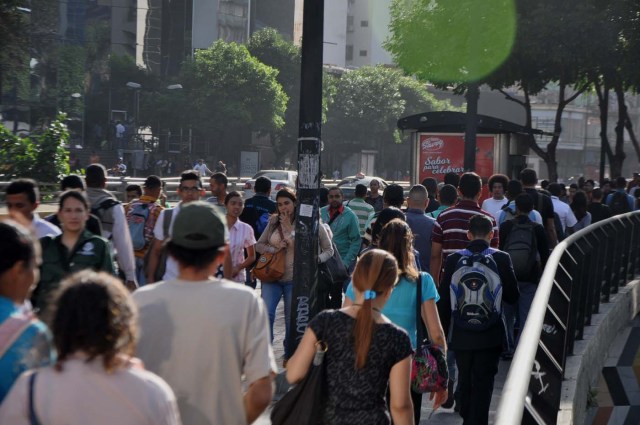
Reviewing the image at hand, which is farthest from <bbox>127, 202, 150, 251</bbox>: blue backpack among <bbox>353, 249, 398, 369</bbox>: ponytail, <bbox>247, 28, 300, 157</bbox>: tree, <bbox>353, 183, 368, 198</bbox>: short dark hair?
<bbox>247, 28, 300, 157</bbox>: tree

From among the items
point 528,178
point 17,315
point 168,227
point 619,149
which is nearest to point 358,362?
point 17,315

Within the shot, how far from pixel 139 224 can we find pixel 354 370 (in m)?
6.17

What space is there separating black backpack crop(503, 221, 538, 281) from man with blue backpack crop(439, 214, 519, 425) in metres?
2.30

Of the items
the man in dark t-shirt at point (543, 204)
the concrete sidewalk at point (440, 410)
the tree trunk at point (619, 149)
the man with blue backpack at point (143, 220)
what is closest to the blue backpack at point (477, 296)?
the concrete sidewalk at point (440, 410)

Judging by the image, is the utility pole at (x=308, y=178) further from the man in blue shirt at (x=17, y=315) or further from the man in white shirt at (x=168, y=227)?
the man in blue shirt at (x=17, y=315)

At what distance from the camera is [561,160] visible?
390 ft

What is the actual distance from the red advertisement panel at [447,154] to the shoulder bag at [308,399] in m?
17.6

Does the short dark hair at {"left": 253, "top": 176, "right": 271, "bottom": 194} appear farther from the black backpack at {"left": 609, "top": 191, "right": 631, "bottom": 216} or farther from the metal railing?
the black backpack at {"left": 609, "top": 191, "right": 631, "bottom": 216}

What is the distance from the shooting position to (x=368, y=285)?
478 centimetres

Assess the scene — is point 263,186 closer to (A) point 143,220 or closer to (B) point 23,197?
(A) point 143,220

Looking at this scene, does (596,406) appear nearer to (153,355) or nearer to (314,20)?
(314,20)

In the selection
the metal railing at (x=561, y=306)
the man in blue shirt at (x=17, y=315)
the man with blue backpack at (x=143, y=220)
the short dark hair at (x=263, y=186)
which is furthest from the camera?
the short dark hair at (x=263, y=186)

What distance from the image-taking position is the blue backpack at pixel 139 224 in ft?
34.3

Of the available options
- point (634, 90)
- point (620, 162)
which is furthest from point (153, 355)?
point (620, 162)
